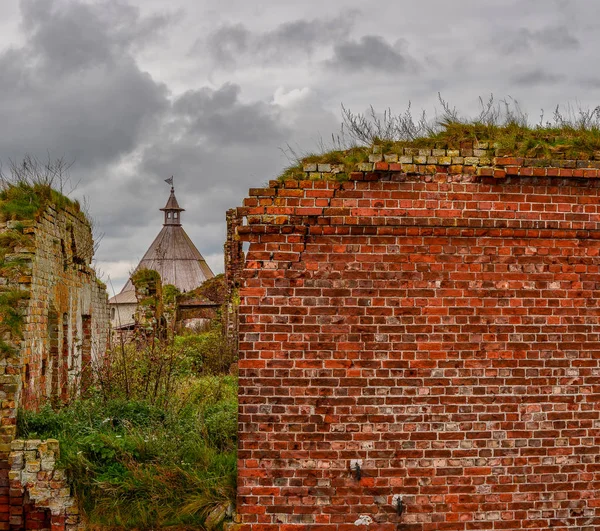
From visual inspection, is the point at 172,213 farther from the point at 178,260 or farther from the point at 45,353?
the point at 45,353

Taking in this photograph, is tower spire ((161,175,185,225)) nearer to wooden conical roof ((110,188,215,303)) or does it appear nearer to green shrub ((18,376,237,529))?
wooden conical roof ((110,188,215,303))

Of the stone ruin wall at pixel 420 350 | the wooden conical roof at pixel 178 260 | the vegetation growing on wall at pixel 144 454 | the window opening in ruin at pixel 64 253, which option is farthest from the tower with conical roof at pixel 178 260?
the stone ruin wall at pixel 420 350

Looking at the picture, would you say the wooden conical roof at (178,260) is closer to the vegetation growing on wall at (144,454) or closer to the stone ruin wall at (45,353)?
the stone ruin wall at (45,353)

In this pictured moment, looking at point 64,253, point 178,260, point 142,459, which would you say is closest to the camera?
point 142,459

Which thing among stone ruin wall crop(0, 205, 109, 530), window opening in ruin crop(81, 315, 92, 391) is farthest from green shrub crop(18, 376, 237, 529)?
window opening in ruin crop(81, 315, 92, 391)

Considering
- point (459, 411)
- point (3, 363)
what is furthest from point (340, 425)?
point (3, 363)

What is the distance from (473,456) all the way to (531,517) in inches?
30.0

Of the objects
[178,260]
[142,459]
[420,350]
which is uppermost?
[178,260]

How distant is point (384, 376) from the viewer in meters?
5.84

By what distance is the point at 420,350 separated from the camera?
5.86 m

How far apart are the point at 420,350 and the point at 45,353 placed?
16.5 feet

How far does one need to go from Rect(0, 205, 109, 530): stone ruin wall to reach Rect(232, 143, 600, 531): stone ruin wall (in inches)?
91.3

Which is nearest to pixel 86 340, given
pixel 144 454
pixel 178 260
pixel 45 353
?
pixel 45 353

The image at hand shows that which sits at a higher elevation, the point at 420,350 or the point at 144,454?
the point at 420,350
